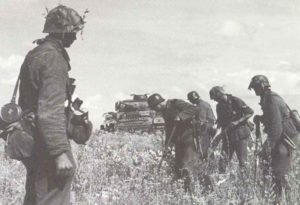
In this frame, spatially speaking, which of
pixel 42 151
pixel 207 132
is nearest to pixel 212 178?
pixel 207 132

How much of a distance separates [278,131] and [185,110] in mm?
2186

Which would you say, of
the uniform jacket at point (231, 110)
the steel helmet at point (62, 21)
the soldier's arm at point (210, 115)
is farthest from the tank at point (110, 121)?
the steel helmet at point (62, 21)

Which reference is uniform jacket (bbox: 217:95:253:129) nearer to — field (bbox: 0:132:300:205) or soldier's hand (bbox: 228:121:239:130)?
soldier's hand (bbox: 228:121:239:130)

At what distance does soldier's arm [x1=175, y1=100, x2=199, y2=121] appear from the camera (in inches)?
342

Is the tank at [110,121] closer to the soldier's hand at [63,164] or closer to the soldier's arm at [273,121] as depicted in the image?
the soldier's arm at [273,121]

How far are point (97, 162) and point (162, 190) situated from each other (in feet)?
7.54

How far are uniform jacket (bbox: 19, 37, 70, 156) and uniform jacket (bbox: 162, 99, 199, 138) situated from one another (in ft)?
15.9

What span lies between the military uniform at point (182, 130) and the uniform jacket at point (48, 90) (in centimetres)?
486

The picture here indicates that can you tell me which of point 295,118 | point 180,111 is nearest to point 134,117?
point 180,111

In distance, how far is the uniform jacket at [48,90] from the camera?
3.63 m

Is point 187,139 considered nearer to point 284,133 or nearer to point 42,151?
point 284,133

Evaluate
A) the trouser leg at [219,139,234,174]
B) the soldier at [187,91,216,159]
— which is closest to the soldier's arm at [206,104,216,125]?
the soldier at [187,91,216,159]

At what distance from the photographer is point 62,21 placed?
4.05 metres

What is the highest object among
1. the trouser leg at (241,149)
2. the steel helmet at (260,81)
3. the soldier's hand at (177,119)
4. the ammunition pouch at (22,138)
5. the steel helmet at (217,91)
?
the steel helmet at (217,91)
